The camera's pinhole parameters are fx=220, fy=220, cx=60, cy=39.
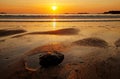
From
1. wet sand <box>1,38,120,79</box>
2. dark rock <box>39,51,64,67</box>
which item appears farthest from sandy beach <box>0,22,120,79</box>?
dark rock <box>39,51,64,67</box>

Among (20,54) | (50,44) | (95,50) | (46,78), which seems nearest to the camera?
(46,78)

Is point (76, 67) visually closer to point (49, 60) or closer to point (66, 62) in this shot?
point (66, 62)

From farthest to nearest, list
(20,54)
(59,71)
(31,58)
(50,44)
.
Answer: (50,44), (20,54), (31,58), (59,71)

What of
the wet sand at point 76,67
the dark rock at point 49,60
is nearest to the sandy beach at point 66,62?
the wet sand at point 76,67

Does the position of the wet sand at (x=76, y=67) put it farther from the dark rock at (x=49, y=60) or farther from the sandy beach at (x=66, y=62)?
the dark rock at (x=49, y=60)

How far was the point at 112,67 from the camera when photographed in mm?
8305

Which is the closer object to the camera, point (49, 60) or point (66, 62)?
point (49, 60)

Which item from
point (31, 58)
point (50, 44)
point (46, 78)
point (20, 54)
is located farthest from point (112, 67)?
point (50, 44)

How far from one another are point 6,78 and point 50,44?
18.2 feet

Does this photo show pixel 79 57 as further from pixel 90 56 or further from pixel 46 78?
pixel 46 78

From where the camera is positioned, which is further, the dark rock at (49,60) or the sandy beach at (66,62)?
the dark rock at (49,60)

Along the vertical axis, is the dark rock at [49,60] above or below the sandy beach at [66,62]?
above

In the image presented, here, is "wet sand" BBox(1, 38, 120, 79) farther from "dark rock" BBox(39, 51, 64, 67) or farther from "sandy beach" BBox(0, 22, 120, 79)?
"dark rock" BBox(39, 51, 64, 67)

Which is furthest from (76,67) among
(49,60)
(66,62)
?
(49,60)
